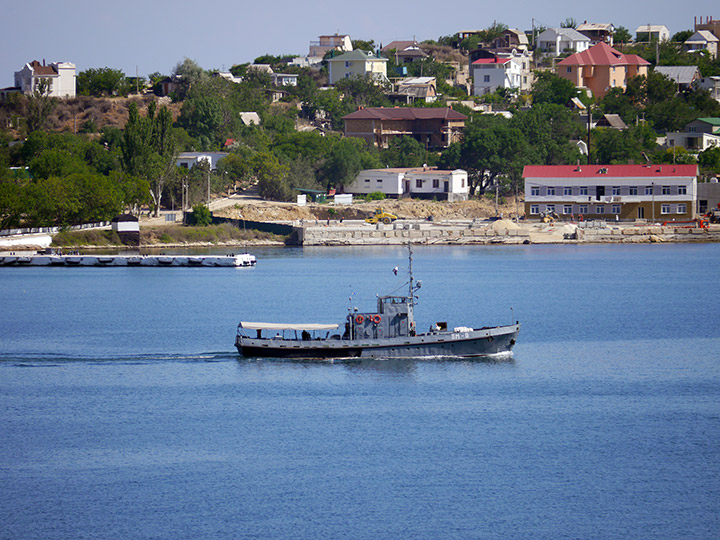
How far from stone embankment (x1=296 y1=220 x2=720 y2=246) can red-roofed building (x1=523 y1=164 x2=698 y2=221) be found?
3.34m

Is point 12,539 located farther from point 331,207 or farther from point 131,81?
point 131,81

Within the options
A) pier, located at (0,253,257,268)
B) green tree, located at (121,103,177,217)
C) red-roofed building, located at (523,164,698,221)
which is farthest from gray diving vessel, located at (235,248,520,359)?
red-roofed building, located at (523,164,698,221)

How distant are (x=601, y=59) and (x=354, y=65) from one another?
39.6m

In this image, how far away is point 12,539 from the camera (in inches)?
1220

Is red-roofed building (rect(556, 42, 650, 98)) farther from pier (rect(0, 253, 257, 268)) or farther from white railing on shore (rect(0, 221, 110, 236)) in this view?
pier (rect(0, 253, 257, 268))

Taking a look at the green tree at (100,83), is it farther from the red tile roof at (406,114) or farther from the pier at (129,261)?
the pier at (129,261)

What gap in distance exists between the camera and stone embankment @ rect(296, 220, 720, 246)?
11050 centimetres

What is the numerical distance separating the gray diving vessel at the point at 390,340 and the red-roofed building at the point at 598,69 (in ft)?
418

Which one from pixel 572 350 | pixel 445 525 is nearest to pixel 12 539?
pixel 445 525

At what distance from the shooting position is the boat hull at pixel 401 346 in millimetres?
50281

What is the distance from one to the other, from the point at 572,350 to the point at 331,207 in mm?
66702

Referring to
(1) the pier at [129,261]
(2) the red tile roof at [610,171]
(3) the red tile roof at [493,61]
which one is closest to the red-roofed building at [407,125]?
(2) the red tile roof at [610,171]

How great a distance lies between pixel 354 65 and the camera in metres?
174

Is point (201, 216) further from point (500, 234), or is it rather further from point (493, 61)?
point (493, 61)
